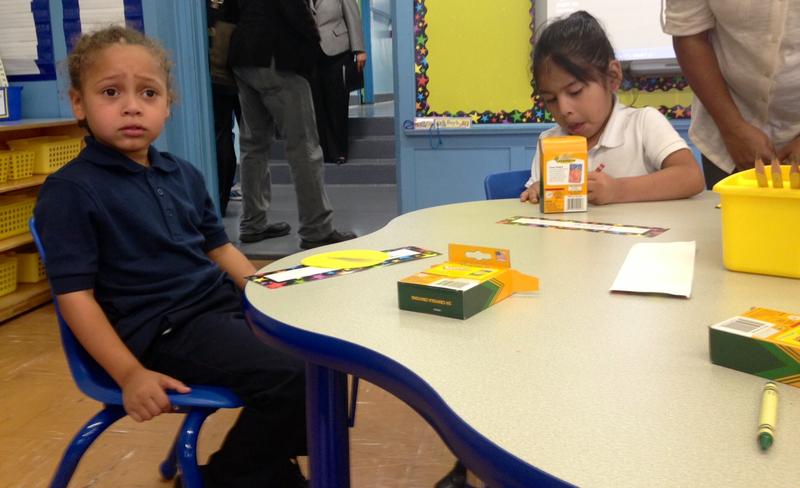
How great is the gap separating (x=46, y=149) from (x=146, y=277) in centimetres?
222

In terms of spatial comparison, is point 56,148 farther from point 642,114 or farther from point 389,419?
point 642,114

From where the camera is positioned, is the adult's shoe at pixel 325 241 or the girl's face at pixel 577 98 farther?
the adult's shoe at pixel 325 241

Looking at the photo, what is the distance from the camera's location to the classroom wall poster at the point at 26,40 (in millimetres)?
3449

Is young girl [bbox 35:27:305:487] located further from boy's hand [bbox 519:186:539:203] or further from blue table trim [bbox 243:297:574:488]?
boy's hand [bbox 519:186:539:203]

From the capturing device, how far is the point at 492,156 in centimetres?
343

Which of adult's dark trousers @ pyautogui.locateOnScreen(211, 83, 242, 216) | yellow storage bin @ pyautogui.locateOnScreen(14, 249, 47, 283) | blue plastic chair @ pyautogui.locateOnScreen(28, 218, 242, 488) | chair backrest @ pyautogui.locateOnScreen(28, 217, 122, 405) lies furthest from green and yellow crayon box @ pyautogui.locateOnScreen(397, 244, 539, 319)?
adult's dark trousers @ pyautogui.locateOnScreen(211, 83, 242, 216)

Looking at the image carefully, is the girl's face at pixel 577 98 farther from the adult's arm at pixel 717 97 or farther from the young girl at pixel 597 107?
the adult's arm at pixel 717 97

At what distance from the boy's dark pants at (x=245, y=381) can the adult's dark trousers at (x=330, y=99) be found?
5.16 metres

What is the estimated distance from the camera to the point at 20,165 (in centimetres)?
309

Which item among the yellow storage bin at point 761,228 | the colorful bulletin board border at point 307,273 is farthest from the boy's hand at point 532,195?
the yellow storage bin at point 761,228

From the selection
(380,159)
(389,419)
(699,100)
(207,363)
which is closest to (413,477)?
(389,419)

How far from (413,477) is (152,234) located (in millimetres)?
791

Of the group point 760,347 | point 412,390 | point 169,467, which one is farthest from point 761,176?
point 169,467

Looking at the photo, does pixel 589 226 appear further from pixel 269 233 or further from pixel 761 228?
pixel 269 233
